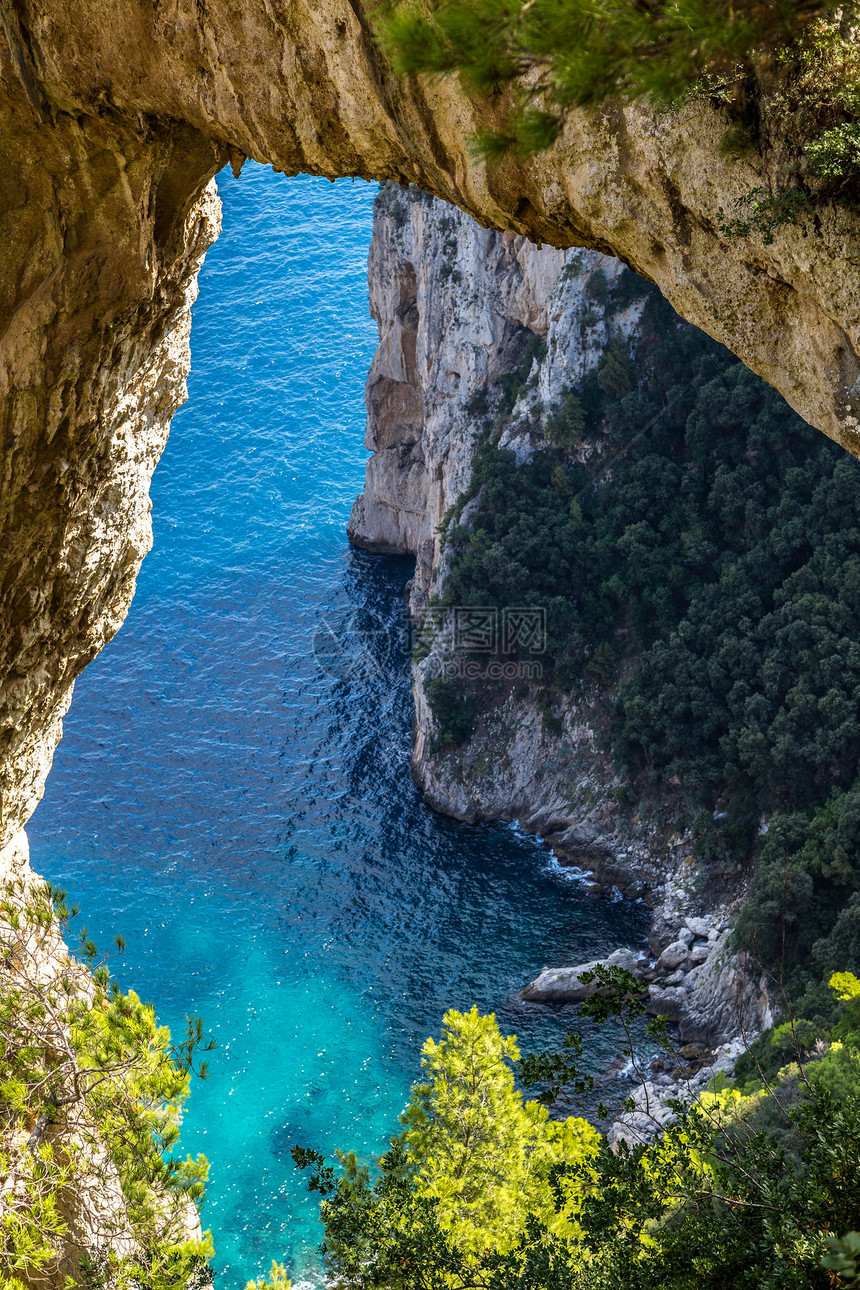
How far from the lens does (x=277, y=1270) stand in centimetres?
1354

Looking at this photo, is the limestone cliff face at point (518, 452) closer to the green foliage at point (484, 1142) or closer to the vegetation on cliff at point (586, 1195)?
the vegetation on cliff at point (586, 1195)

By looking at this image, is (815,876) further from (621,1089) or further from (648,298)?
(648,298)

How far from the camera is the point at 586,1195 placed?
→ 41.0ft

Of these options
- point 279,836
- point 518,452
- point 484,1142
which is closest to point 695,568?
point 518,452

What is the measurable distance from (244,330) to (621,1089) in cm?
5010

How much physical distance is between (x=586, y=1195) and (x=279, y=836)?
89.7ft

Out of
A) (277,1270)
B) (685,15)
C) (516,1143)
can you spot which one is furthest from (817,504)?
(685,15)

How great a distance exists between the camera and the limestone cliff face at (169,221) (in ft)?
22.1

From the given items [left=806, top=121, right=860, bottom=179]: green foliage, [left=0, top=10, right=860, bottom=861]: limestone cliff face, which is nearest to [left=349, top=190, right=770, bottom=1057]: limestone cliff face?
[left=0, top=10, right=860, bottom=861]: limestone cliff face

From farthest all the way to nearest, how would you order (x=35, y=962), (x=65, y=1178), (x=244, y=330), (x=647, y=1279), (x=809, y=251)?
(x=244, y=330) < (x=35, y=962) < (x=65, y=1178) < (x=647, y=1279) < (x=809, y=251)

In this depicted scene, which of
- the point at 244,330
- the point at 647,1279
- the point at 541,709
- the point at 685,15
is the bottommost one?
the point at 647,1279

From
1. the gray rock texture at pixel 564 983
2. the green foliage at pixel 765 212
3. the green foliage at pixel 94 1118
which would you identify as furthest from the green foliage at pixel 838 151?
the gray rock texture at pixel 564 983

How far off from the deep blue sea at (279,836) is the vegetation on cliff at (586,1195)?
12.5 meters

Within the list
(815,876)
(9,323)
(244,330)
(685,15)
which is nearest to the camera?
(685,15)
